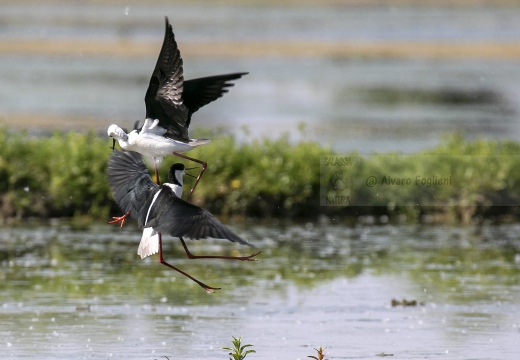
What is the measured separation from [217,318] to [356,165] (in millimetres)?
5035

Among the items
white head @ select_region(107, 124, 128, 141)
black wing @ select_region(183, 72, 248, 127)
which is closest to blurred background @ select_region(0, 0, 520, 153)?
black wing @ select_region(183, 72, 248, 127)

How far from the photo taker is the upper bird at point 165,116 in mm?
7883

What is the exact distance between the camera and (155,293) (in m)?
11.2

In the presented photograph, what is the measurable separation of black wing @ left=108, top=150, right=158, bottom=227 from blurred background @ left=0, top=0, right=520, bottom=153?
263 inches

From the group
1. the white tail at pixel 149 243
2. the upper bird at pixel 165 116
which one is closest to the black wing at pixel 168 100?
the upper bird at pixel 165 116

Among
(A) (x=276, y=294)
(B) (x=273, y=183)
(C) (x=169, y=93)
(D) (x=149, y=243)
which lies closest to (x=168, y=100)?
(C) (x=169, y=93)

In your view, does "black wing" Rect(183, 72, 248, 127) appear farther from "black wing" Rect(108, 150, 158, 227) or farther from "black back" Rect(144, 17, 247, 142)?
"black wing" Rect(108, 150, 158, 227)

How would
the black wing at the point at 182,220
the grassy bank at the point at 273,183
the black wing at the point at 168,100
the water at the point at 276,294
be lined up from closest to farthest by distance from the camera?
the black wing at the point at 182,220 < the black wing at the point at 168,100 < the water at the point at 276,294 < the grassy bank at the point at 273,183

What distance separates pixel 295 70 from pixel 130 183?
27.5 metres

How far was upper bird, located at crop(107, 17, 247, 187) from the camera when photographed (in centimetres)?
788

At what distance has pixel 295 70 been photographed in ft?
117

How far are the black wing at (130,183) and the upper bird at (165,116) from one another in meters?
0.45

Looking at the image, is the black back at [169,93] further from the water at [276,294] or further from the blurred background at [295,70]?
the blurred background at [295,70]

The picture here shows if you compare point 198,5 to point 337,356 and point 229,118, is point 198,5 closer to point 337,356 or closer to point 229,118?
point 229,118
